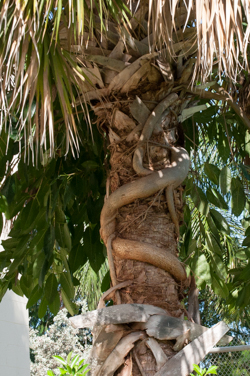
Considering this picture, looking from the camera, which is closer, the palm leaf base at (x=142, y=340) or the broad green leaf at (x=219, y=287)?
the palm leaf base at (x=142, y=340)

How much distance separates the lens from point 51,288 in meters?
2.22

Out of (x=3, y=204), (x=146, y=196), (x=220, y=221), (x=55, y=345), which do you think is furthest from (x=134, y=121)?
(x=55, y=345)

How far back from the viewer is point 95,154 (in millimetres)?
2635

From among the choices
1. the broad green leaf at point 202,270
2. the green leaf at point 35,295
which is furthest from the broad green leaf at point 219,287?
the green leaf at point 35,295

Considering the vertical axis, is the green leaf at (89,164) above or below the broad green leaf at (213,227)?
above

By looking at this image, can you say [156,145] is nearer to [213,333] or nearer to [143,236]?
[143,236]

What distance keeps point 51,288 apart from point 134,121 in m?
0.90

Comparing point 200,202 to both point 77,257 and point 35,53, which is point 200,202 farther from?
point 35,53

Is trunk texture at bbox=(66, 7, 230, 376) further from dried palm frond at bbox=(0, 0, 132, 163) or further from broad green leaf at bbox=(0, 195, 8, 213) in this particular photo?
broad green leaf at bbox=(0, 195, 8, 213)

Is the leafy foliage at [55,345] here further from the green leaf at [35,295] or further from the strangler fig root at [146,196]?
the strangler fig root at [146,196]

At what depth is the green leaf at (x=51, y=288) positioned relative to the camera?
7.20 ft

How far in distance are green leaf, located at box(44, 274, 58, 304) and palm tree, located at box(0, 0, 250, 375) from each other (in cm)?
55

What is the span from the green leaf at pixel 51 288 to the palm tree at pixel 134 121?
1.82ft

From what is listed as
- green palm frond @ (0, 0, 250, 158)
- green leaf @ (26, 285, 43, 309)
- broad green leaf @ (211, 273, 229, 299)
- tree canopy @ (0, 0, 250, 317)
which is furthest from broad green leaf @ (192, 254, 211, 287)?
green palm frond @ (0, 0, 250, 158)
